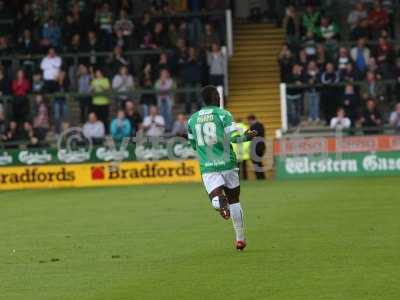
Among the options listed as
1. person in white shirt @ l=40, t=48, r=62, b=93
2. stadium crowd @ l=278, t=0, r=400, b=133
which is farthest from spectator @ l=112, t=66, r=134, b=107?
stadium crowd @ l=278, t=0, r=400, b=133

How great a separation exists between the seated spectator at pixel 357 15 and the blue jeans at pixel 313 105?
12.2 ft

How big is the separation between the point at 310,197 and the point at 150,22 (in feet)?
40.1

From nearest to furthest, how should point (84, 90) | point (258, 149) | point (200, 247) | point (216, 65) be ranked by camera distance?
point (200, 247), point (258, 149), point (84, 90), point (216, 65)

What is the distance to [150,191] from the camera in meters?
28.4

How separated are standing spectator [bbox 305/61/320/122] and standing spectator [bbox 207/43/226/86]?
251cm

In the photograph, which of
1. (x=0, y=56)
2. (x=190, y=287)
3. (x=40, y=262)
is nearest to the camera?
(x=190, y=287)

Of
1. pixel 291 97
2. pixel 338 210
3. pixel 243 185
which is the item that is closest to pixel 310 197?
pixel 338 210

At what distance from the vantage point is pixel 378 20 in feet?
113

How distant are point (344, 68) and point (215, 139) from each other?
58.9 ft

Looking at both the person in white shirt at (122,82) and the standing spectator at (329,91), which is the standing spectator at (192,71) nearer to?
the person in white shirt at (122,82)

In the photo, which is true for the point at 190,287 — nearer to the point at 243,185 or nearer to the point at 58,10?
the point at 243,185

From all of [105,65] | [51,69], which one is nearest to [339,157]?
[105,65]

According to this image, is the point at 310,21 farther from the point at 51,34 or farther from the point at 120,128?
the point at 51,34

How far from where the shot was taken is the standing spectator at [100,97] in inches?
1278
